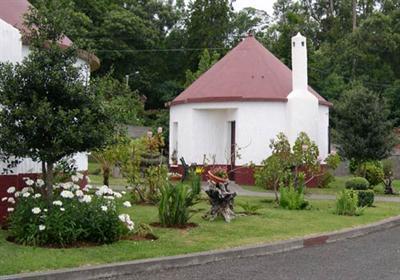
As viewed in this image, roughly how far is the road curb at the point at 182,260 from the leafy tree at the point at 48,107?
2.19 metres

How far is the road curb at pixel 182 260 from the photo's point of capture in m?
7.98

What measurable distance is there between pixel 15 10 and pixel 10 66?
5655 mm

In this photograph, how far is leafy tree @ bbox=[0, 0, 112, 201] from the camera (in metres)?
9.53

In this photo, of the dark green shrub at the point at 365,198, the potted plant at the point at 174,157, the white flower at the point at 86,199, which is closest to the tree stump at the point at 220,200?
the white flower at the point at 86,199

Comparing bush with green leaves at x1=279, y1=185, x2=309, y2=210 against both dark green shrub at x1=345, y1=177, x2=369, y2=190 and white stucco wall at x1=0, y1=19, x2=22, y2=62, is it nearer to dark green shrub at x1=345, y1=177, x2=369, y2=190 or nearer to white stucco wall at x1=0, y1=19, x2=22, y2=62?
dark green shrub at x1=345, y1=177, x2=369, y2=190

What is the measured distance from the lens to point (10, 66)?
9.90 m

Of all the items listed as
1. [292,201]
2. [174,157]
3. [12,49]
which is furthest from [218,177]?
[174,157]

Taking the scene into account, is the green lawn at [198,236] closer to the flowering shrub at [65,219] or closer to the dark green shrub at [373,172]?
the flowering shrub at [65,219]

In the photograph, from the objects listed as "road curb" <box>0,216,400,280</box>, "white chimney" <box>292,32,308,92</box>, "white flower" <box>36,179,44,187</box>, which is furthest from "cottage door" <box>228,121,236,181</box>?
"white flower" <box>36,179,44,187</box>

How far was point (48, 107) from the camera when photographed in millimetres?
9500

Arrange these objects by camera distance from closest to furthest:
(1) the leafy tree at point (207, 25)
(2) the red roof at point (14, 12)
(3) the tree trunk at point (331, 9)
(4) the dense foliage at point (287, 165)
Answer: (2) the red roof at point (14, 12) → (4) the dense foliage at point (287, 165) → (1) the leafy tree at point (207, 25) → (3) the tree trunk at point (331, 9)

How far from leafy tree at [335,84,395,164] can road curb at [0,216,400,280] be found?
34.0 feet

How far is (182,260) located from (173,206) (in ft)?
9.58

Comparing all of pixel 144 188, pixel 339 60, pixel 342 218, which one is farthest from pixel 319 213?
pixel 339 60
